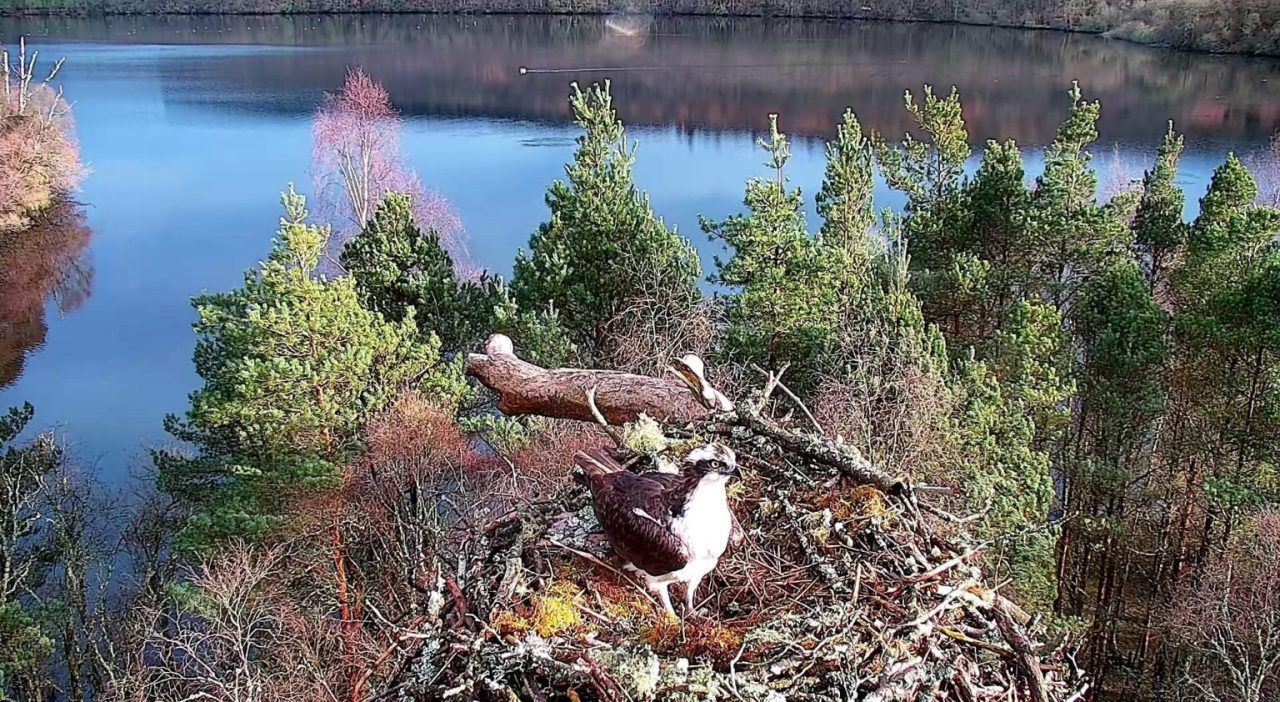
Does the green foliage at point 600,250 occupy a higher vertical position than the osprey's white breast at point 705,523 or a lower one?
lower

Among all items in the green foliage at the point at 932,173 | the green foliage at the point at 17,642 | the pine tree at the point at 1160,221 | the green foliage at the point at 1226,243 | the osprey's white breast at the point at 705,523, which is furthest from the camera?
the pine tree at the point at 1160,221

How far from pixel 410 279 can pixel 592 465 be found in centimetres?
1070

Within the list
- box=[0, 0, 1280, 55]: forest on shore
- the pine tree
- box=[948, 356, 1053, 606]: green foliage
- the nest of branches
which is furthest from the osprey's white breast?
box=[0, 0, 1280, 55]: forest on shore

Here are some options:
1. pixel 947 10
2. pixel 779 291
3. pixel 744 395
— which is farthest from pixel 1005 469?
pixel 947 10

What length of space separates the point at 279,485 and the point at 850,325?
802cm

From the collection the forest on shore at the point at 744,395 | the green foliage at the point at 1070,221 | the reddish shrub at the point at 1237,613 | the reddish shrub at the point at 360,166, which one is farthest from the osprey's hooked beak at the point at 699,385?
the reddish shrub at the point at 360,166

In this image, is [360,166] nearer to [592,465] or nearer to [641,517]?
[592,465]

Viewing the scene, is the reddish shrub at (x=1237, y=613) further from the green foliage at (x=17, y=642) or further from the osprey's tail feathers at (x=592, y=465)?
the green foliage at (x=17, y=642)

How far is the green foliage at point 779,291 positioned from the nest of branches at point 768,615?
8.16m

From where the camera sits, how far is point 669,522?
3.73m

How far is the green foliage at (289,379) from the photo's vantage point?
1105 cm

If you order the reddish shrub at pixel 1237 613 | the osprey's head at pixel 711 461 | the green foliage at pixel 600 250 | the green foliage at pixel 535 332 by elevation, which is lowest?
the reddish shrub at pixel 1237 613

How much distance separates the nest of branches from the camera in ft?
11.5

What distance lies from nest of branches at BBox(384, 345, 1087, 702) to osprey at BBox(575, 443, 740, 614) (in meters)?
0.18
